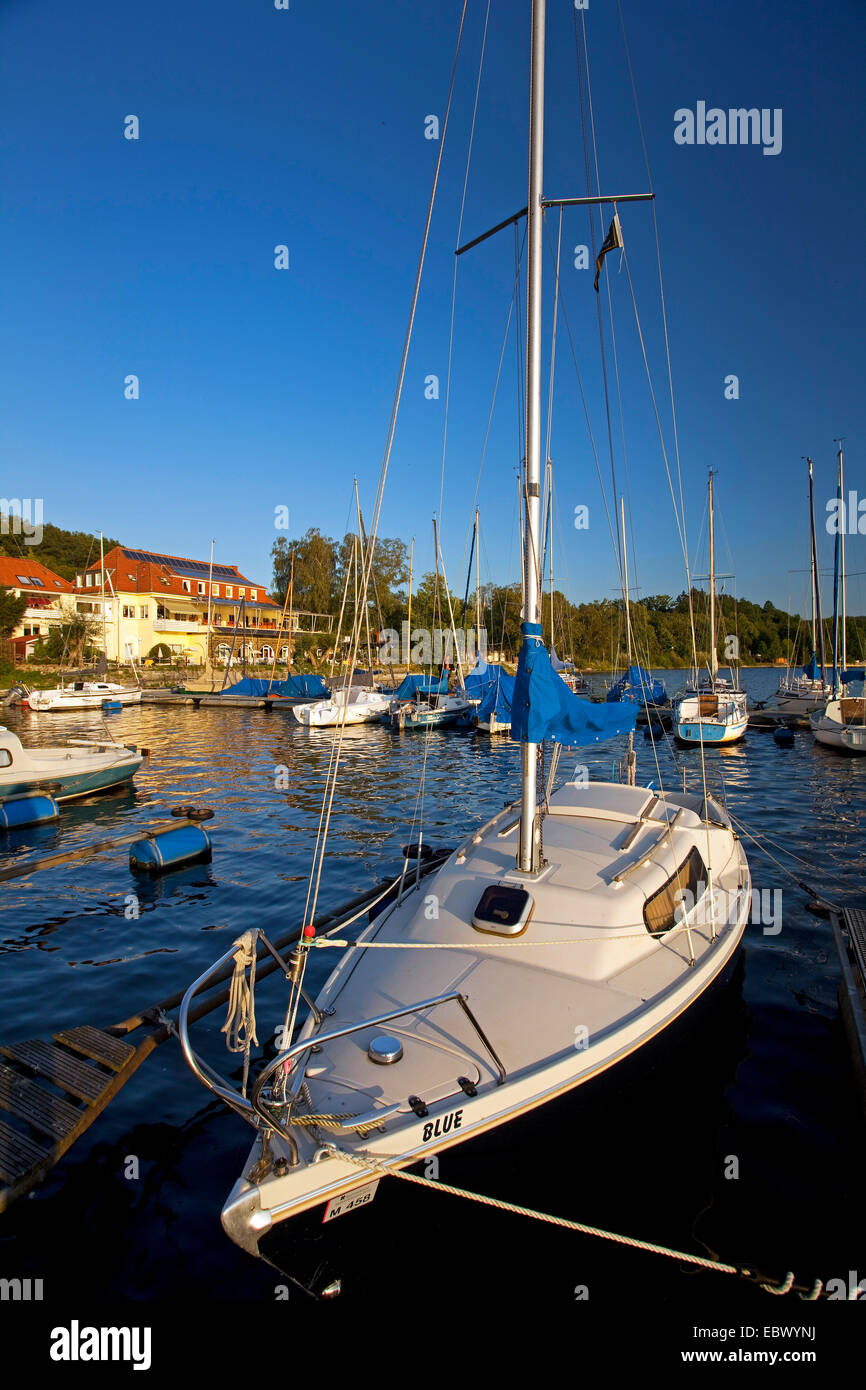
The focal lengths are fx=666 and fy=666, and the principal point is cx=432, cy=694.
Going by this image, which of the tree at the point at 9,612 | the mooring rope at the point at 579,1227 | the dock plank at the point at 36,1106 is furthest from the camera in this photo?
the tree at the point at 9,612

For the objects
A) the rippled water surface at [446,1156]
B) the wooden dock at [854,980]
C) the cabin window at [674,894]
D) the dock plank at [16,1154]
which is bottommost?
the rippled water surface at [446,1156]

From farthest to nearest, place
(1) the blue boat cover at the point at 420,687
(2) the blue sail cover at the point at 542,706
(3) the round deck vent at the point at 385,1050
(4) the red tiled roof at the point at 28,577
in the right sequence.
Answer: (4) the red tiled roof at the point at 28,577 < (1) the blue boat cover at the point at 420,687 < (2) the blue sail cover at the point at 542,706 < (3) the round deck vent at the point at 385,1050

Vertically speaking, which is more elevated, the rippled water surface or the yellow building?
the yellow building

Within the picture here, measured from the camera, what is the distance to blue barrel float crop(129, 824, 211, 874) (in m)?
14.1

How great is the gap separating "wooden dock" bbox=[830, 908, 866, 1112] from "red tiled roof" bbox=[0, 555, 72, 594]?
75294 millimetres

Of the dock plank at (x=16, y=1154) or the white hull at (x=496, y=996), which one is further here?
the dock plank at (x=16, y=1154)

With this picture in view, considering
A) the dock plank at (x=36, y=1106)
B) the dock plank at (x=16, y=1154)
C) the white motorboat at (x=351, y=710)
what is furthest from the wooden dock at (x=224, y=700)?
the dock plank at (x=16, y=1154)

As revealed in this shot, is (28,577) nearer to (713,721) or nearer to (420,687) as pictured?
(420,687)

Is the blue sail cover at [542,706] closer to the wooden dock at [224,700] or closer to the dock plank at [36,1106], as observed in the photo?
the dock plank at [36,1106]

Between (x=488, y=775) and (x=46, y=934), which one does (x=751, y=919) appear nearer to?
(x=46, y=934)

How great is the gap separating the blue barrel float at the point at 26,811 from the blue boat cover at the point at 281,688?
110 ft

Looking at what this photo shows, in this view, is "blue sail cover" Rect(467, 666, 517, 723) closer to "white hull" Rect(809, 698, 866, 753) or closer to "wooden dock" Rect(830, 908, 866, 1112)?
"white hull" Rect(809, 698, 866, 753)

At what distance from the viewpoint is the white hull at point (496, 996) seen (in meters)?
4.18

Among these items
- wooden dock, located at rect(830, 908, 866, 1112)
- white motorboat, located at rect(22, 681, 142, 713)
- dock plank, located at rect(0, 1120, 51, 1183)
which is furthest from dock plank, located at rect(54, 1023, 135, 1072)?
white motorboat, located at rect(22, 681, 142, 713)
